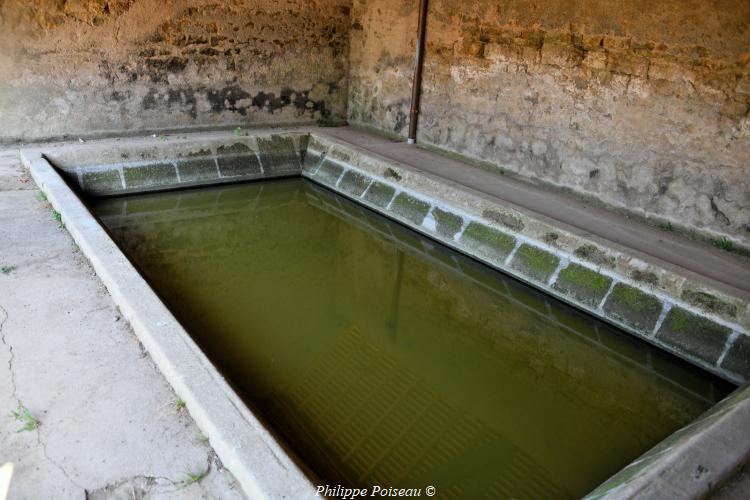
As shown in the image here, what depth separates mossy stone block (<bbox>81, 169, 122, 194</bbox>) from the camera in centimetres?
516

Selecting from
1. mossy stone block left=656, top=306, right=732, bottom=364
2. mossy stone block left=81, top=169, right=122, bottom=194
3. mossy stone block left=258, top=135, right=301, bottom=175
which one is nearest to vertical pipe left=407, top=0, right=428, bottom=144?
mossy stone block left=258, top=135, right=301, bottom=175

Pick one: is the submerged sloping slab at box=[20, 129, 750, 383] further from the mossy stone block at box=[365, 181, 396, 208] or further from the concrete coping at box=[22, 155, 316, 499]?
the concrete coping at box=[22, 155, 316, 499]

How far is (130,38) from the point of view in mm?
5668

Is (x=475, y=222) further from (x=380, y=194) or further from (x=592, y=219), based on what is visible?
(x=380, y=194)

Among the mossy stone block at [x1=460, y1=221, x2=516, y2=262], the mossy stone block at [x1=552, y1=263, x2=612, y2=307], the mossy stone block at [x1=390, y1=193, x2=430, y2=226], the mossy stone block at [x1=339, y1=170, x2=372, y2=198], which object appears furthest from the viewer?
the mossy stone block at [x1=339, y1=170, x2=372, y2=198]

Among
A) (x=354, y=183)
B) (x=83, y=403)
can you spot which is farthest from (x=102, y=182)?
(x=83, y=403)

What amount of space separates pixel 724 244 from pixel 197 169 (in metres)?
4.45

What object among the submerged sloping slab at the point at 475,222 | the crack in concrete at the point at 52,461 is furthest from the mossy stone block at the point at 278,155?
the crack in concrete at the point at 52,461

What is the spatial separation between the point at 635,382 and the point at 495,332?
32.5 inches

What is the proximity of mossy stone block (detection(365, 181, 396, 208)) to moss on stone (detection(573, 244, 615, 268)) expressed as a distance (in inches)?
72.5

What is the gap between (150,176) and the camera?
5.46 m

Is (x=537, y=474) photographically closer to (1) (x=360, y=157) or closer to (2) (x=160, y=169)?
(1) (x=360, y=157)

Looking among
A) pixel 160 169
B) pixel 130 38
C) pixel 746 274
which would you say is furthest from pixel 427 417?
pixel 130 38

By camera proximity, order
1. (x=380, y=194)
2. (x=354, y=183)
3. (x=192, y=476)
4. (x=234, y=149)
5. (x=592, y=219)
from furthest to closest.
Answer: (x=234, y=149) < (x=354, y=183) < (x=380, y=194) < (x=592, y=219) < (x=192, y=476)
